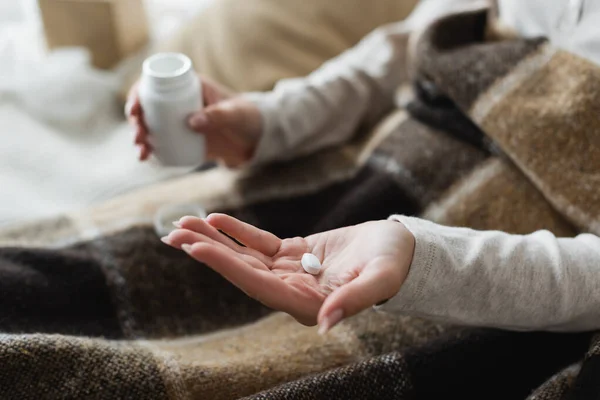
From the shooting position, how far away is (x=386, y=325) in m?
0.63

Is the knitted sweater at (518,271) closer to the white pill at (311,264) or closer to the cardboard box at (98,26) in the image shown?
the white pill at (311,264)

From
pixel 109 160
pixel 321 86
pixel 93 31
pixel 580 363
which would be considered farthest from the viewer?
pixel 93 31

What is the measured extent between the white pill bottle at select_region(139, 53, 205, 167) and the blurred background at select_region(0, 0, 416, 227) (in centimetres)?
25

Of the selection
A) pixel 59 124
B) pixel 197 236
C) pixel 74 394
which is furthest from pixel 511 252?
pixel 59 124

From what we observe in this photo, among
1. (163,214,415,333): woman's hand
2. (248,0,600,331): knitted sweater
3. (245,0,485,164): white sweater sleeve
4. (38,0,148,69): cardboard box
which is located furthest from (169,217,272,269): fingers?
(38,0,148,69): cardboard box

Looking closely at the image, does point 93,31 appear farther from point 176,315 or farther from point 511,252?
point 511,252

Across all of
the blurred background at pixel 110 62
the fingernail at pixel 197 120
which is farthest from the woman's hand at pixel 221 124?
the blurred background at pixel 110 62

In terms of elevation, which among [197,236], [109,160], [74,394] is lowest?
[109,160]

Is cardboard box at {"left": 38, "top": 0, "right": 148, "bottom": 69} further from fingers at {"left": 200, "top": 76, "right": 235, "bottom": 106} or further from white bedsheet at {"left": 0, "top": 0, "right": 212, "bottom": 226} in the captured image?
fingers at {"left": 200, "top": 76, "right": 235, "bottom": 106}

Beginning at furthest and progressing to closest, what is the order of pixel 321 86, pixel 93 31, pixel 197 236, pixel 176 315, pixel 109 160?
pixel 93 31
pixel 109 160
pixel 321 86
pixel 176 315
pixel 197 236

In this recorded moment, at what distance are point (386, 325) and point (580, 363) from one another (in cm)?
17

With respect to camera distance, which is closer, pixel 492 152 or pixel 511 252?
pixel 511 252

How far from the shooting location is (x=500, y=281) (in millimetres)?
520

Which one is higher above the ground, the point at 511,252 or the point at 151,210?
the point at 511,252
